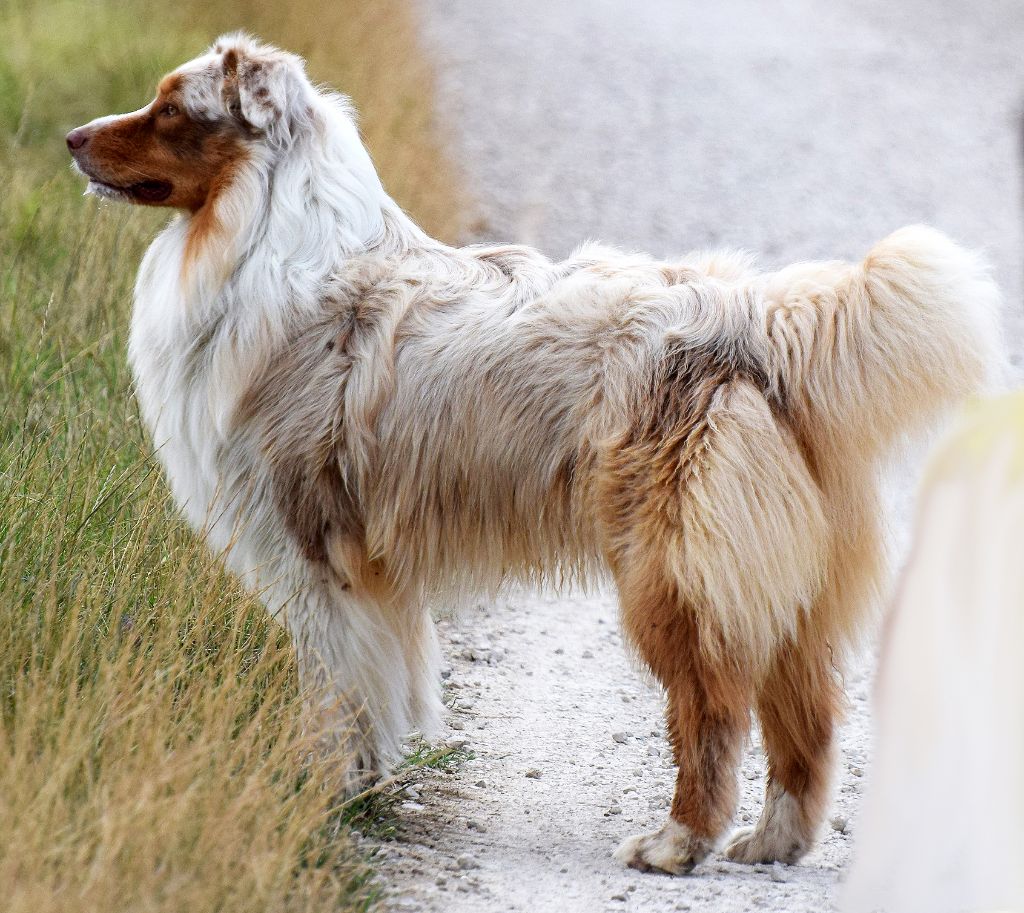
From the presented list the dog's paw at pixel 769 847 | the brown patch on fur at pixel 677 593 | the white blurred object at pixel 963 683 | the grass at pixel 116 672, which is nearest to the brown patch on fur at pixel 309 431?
the grass at pixel 116 672

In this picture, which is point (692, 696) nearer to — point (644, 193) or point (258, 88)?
point (258, 88)

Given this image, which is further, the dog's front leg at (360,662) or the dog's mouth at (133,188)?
the dog's mouth at (133,188)

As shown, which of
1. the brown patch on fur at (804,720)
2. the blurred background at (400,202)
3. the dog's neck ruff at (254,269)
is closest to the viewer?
the blurred background at (400,202)

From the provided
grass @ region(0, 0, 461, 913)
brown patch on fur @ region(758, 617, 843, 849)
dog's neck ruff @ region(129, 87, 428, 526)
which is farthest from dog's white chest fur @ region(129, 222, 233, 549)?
brown patch on fur @ region(758, 617, 843, 849)

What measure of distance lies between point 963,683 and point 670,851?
188 cm

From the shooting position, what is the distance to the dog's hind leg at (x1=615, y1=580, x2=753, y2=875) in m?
3.71

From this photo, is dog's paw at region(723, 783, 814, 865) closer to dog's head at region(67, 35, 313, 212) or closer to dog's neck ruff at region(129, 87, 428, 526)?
dog's neck ruff at region(129, 87, 428, 526)

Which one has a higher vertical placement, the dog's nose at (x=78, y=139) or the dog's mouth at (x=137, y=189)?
the dog's nose at (x=78, y=139)

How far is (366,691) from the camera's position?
433cm

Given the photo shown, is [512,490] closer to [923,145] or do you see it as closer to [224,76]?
[224,76]

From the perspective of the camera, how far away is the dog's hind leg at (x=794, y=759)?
399 cm

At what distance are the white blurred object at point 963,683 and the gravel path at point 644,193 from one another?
1.84 feet

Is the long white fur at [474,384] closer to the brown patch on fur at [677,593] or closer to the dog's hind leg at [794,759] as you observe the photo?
the brown patch on fur at [677,593]

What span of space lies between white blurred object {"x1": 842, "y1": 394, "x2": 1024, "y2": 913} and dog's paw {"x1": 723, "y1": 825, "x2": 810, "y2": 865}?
5.99 ft
